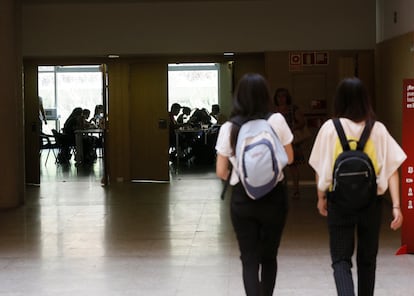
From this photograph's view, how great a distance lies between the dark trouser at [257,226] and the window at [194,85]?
49.0 feet

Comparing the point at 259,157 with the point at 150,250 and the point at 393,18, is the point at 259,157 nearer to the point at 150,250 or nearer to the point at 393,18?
the point at 150,250

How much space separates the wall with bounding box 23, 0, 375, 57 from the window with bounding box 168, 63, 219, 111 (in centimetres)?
732

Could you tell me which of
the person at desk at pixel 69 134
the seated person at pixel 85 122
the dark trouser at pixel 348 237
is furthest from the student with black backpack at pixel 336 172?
the person at desk at pixel 69 134

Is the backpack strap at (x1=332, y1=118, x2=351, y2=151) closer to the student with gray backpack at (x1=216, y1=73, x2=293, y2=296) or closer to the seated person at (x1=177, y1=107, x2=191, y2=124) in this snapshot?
the student with gray backpack at (x1=216, y1=73, x2=293, y2=296)

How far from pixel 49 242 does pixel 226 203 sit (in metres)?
3.23

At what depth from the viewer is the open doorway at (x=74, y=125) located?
14.6 metres

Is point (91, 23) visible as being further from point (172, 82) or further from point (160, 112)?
point (172, 82)

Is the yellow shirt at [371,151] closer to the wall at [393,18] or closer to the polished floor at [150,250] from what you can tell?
the polished floor at [150,250]

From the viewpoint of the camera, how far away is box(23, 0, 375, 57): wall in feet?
36.9

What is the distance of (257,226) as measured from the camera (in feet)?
13.1

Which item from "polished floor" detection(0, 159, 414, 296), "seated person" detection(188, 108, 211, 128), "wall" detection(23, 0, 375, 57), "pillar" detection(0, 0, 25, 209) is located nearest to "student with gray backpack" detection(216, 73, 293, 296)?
"polished floor" detection(0, 159, 414, 296)

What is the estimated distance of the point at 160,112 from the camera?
489 inches

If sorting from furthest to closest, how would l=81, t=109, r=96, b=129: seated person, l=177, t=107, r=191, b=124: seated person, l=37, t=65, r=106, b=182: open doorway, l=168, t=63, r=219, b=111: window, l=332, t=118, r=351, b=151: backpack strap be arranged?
l=168, t=63, r=219, b=111: window
l=81, t=109, r=96, b=129: seated person
l=177, t=107, r=191, b=124: seated person
l=37, t=65, r=106, b=182: open doorway
l=332, t=118, r=351, b=151: backpack strap

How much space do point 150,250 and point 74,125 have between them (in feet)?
36.3
